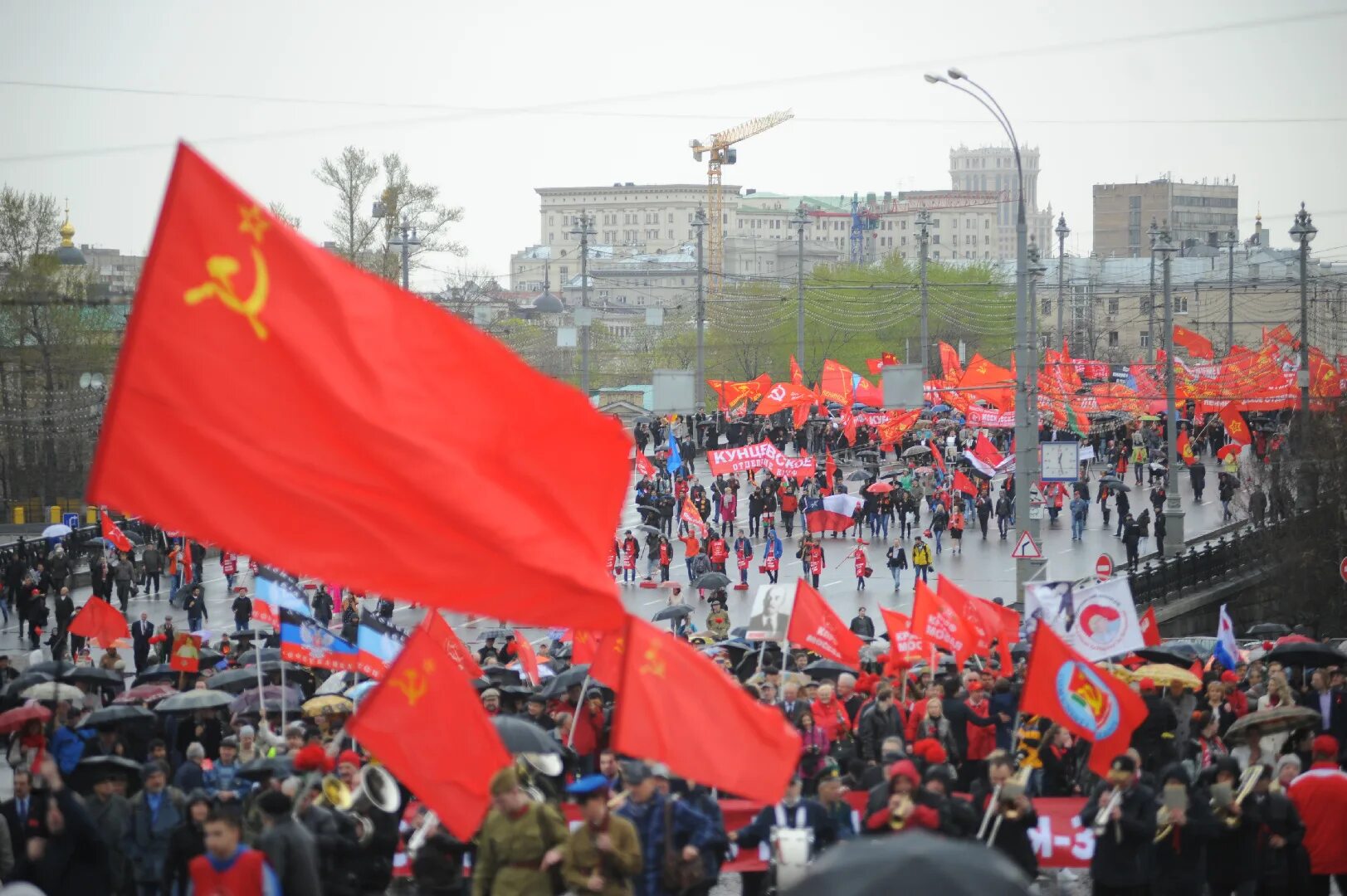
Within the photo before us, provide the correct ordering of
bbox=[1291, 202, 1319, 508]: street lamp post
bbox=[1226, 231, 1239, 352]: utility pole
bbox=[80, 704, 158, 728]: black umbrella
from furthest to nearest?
bbox=[1226, 231, 1239, 352]: utility pole
bbox=[1291, 202, 1319, 508]: street lamp post
bbox=[80, 704, 158, 728]: black umbrella

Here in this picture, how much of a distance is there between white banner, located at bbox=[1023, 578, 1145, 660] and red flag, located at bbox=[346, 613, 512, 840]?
325 inches

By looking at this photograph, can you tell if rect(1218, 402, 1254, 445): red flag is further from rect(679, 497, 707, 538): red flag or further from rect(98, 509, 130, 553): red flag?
rect(98, 509, 130, 553): red flag

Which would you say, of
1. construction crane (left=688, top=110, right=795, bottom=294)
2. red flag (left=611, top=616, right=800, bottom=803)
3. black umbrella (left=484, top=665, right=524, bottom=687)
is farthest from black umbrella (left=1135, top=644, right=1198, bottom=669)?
construction crane (left=688, top=110, right=795, bottom=294)

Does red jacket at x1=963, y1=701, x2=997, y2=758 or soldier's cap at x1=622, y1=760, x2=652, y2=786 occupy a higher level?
soldier's cap at x1=622, y1=760, x2=652, y2=786

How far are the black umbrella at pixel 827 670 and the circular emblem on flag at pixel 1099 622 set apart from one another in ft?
7.29

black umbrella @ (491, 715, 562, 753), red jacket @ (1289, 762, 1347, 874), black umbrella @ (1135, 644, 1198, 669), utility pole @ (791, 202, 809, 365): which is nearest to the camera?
red jacket @ (1289, 762, 1347, 874)

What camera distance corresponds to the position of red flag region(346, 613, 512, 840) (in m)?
8.97

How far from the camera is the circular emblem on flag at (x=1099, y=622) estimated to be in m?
16.3

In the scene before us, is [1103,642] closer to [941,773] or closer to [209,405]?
[941,773]

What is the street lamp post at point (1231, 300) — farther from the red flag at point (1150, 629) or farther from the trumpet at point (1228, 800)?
the trumpet at point (1228, 800)

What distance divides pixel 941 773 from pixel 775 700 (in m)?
4.27

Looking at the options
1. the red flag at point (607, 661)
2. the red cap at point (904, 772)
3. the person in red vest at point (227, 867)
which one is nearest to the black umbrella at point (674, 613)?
the red flag at point (607, 661)

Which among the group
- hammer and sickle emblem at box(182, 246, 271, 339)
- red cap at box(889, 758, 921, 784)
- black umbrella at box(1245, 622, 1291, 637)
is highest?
hammer and sickle emblem at box(182, 246, 271, 339)

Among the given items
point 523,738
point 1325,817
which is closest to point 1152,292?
point 1325,817
